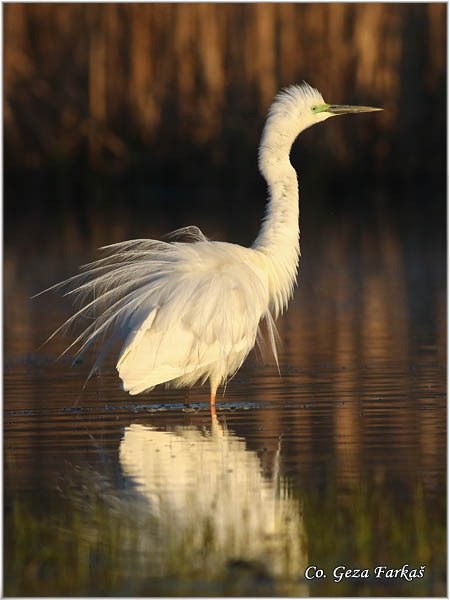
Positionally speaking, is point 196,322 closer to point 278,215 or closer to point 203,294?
point 203,294

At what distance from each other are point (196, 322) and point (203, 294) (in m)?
0.17

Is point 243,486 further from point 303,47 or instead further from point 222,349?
point 303,47

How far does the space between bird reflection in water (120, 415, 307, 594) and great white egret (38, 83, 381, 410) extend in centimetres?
69

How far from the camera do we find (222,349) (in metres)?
7.59

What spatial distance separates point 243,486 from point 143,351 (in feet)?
6.01

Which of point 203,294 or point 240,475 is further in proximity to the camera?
point 203,294

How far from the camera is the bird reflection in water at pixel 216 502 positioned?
4688 mm

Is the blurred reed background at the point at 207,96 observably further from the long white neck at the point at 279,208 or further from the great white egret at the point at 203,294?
the great white egret at the point at 203,294

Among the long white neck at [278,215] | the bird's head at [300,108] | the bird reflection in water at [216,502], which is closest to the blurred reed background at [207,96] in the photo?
the bird's head at [300,108]

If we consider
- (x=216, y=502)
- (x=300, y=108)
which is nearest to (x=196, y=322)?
(x=300, y=108)

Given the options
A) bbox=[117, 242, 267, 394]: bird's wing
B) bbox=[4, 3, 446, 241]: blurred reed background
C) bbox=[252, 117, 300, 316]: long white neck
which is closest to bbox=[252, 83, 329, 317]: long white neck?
bbox=[252, 117, 300, 316]: long white neck

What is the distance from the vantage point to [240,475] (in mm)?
5805

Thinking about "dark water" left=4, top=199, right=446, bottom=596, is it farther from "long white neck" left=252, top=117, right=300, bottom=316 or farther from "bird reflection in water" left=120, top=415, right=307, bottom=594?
"long white neck" left=252, top=117, right=300, bottom=316

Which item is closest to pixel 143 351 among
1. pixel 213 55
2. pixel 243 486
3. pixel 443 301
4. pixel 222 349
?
pixel 222 349
